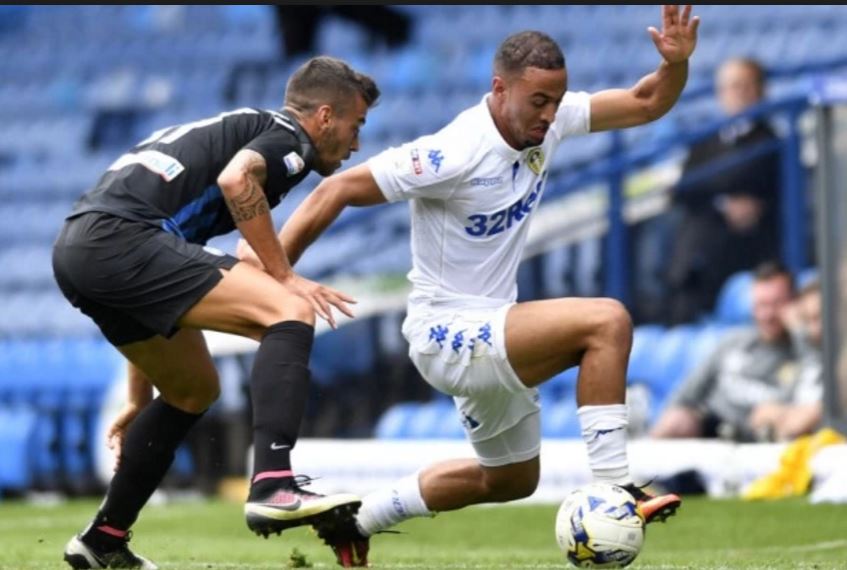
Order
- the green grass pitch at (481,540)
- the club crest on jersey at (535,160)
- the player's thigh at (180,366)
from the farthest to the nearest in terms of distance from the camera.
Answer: the green grass pitch at (481,540) < the club crest on jersey at (535,160) < the player's thigh at (180,366)

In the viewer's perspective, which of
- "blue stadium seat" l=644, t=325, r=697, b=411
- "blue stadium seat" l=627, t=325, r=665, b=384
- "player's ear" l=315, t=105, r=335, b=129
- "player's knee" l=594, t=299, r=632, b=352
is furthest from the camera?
"blue stadium seat" l=627, t=325, r=665, b=384

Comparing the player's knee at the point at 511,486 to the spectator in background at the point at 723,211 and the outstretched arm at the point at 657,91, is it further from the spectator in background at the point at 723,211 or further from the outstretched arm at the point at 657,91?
the spectator in background at the point at 723,211

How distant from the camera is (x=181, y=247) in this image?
5.68 m

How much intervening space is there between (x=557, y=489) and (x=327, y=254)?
5.20 meters

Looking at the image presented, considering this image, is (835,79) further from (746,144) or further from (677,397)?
(677,397)

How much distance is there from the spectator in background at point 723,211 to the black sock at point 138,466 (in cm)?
649

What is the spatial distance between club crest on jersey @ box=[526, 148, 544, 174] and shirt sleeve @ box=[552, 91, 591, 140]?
21 centimetres

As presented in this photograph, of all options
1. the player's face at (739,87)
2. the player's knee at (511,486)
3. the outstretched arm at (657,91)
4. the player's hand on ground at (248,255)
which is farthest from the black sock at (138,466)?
the player's face at (739,87)

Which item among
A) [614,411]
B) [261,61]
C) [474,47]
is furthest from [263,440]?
[261,61]

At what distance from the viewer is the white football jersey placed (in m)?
6.24

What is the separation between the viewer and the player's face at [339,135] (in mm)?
6000

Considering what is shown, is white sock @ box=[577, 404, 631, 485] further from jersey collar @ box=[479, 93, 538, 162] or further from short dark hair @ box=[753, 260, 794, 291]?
short dark hair @ box=[753, 260, 794, 291]

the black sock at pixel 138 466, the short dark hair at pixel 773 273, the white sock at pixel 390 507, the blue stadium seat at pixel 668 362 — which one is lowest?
the blue stadium seat at pixel 668 362

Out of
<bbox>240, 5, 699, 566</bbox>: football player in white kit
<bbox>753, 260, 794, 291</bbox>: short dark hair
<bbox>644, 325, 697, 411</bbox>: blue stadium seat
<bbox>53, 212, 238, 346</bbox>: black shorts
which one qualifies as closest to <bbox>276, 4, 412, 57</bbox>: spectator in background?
<bbox>644, 325, 697, 411</bbox>: blue stadium seat
